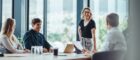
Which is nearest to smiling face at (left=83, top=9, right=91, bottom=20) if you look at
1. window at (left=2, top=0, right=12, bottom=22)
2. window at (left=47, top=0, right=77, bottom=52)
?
window at (left=47, top=0, right=77, bottom=52)

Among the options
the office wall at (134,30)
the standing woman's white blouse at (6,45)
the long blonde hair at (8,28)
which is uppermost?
the office wall at (134,30)

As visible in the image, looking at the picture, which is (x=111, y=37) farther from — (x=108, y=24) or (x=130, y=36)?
(x=130, y=36)

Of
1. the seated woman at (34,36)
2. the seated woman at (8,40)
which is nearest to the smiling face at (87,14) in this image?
the seated woman at (34,36)

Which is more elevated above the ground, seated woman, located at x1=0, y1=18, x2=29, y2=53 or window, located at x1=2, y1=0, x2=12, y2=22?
window, located at x1=2, y1=0, x2=12, y2=22

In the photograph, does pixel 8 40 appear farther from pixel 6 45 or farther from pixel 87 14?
pixel 87 14

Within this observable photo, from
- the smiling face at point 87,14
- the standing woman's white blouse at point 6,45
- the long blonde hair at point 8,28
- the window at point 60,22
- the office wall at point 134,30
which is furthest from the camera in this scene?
the window at point 60,22

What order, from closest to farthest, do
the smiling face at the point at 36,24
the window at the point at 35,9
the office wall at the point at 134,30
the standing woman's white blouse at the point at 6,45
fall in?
the office wall at the point at 134,30
the standing woman's white blouse at the point at 6,45
the smiling face at the point at 36,24
the window at the point at 35,9

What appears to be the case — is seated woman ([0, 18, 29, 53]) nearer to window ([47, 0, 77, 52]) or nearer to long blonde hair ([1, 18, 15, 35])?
long blonde hair ([1, 18, 15, 35])

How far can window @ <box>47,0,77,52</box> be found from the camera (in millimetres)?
6355

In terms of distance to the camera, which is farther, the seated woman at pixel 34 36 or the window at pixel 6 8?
the window at pixel 6 8

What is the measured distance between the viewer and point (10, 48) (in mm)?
3703

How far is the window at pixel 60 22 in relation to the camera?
636 cm

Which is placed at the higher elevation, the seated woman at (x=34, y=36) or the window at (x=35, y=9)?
the window at (x=35, y=9)

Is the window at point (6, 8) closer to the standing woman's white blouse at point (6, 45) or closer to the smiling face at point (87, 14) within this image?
the smiling face at point (87, 14)
